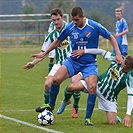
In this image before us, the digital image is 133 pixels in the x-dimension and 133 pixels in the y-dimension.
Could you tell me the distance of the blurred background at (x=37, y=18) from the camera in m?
34.8

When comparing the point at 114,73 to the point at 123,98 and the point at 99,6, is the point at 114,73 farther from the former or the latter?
the point at 99,6

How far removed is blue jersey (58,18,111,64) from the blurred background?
70.6 ft

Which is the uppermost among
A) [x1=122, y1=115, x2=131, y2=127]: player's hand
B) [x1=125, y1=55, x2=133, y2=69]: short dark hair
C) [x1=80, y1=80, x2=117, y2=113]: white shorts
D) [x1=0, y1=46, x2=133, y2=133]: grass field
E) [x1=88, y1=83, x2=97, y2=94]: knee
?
[x1=125, y1=55, x2=133, y2=69]: short dark hair

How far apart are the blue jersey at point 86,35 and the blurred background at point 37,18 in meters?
21.5

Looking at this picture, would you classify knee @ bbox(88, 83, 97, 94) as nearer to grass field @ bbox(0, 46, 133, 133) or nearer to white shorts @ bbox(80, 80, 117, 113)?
white shorts @ bbox(80, 80, 117, 113)

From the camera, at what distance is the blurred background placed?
34.8 m

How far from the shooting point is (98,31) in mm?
9250

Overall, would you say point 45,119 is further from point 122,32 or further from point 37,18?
point 37,18

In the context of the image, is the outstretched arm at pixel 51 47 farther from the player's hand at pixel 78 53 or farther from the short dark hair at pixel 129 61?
the short dark hair at pixel 129 61

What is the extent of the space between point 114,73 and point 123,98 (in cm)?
362

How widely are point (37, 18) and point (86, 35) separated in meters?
28.1

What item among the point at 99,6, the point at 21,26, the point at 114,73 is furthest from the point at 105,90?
the point at 99,6

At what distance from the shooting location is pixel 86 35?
30.2 ft

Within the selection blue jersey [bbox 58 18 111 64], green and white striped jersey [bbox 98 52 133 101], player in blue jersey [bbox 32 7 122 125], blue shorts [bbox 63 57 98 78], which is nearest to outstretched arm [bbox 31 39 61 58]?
player in blue jersey [bbox 32 7 122 125]
